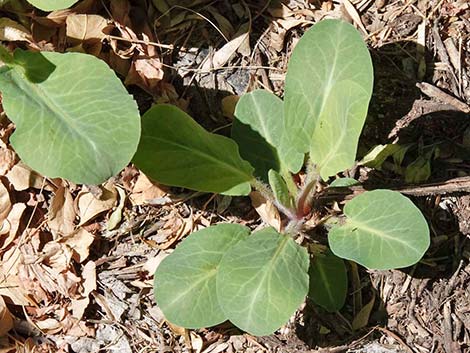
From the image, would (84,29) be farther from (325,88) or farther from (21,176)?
(325,88)

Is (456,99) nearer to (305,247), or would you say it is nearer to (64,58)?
(305,247)

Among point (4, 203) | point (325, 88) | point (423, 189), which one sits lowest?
point (4, 203)

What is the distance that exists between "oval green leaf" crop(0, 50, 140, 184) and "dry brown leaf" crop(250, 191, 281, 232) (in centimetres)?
49

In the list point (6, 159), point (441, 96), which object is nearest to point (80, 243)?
point (6, 159)

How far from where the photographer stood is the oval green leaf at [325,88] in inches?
71.0

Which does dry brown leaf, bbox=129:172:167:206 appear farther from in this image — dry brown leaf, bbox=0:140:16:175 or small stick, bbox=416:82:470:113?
small stick, bbox=416:82:470:113

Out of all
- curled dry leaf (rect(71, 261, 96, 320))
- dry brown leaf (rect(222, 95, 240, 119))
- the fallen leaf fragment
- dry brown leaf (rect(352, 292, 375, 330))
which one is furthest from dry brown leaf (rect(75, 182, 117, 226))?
dry brown leaf (rect(352, 292, 375, 330))

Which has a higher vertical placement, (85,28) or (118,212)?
(85,28)

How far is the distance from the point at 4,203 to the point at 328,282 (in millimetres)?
881

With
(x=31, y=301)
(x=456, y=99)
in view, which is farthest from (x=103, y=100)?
(x=456, y=99)

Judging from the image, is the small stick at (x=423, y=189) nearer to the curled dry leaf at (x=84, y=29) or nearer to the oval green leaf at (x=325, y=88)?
the oval green leaf at (x=325, y=88)

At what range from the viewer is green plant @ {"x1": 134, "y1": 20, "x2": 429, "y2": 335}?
5.81 feet

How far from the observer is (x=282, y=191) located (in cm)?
192

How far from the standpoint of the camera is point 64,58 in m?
1.83
